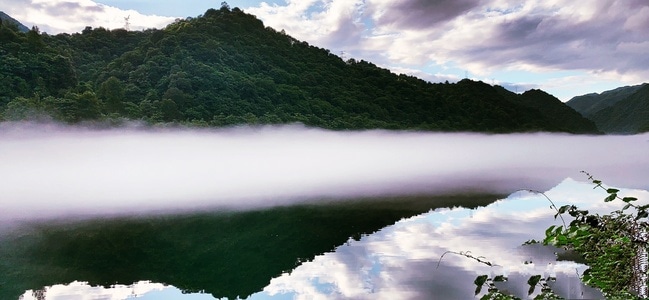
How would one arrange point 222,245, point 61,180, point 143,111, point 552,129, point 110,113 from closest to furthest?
point 222,245, point 61,180, point 110,113, point 143,111, point 552,129

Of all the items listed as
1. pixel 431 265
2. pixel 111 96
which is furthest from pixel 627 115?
pixel 431 265

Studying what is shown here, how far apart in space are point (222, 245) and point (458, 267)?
487cm

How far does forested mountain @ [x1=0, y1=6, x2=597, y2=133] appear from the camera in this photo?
162 ft

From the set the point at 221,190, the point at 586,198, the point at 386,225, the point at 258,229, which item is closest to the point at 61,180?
the point at 221,190

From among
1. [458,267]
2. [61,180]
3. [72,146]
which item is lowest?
[458,267]

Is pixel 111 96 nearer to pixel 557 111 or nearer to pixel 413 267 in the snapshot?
pixel 413 267

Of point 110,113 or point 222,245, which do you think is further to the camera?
point 110,113

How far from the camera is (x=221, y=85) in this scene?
67750 millimetres

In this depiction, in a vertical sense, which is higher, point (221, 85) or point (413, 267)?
point (221, 85)

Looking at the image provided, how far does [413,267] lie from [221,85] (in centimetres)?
6223

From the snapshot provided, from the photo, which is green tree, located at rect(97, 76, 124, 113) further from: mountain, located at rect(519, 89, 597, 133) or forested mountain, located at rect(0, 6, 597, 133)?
mountain, located at rect(519, 89, 597, 133)

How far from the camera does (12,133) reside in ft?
146

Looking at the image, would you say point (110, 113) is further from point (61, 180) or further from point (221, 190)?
point (221, 190)

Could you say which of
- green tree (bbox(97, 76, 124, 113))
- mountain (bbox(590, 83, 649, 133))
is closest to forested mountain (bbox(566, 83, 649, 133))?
mountain (bbox(590, 83, 649, 133))
